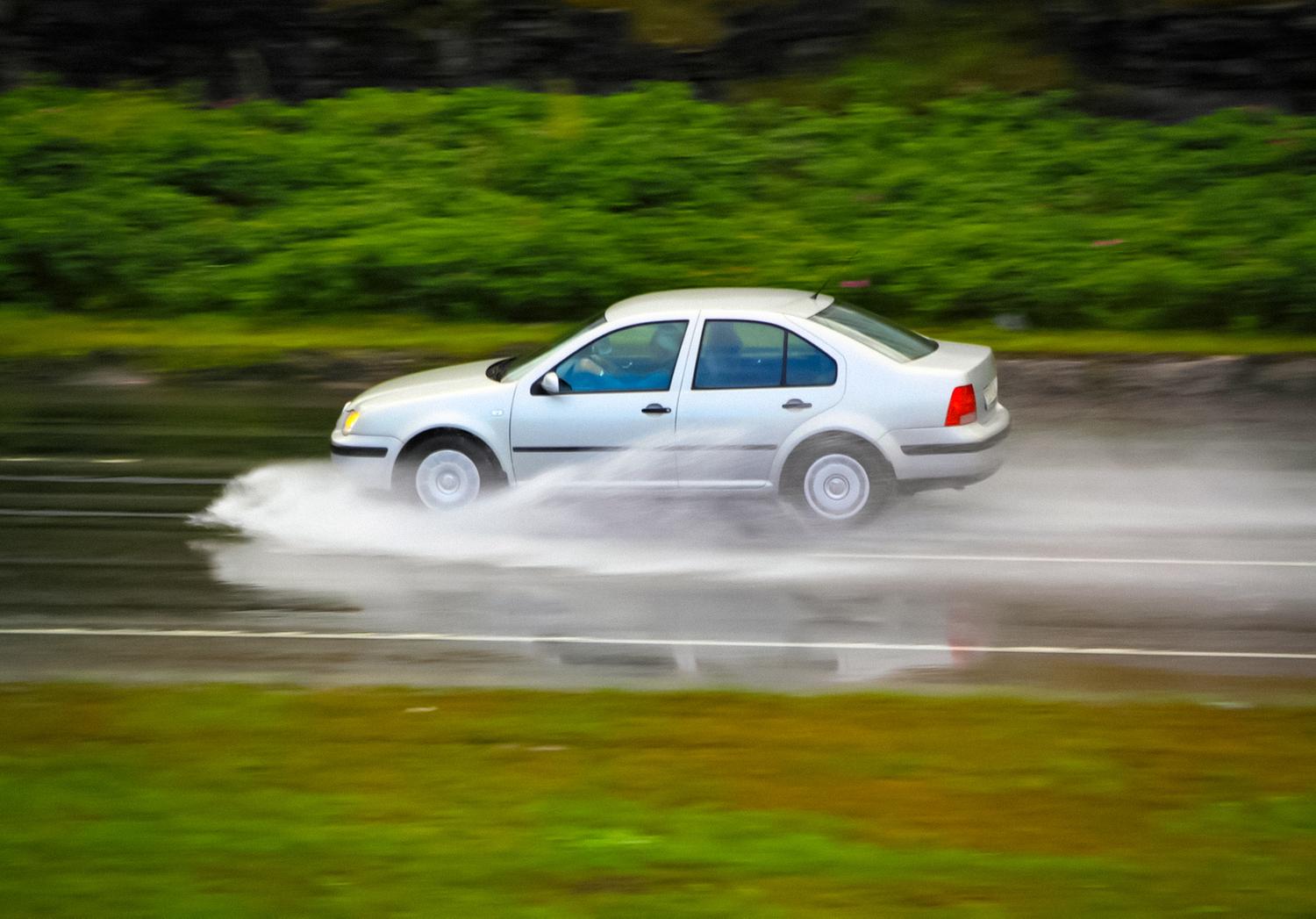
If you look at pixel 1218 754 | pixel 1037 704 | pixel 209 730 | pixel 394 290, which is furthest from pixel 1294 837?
pixel 394 290

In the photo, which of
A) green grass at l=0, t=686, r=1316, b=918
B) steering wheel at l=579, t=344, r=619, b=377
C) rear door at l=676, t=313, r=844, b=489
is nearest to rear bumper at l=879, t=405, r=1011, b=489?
rear door at l=676, t=313, r=844, b=489

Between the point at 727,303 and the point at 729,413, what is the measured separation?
2.53ft

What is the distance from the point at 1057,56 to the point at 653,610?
16.5 m

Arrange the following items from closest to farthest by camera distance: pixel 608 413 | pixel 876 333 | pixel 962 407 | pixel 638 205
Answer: pixel 962 407 → pixel 608 413 → pixel 876 333 → pixel 638 205

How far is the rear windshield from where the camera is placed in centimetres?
998

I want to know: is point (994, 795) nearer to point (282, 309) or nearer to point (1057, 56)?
point (282, 309)

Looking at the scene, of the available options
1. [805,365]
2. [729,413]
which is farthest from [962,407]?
[729,413]

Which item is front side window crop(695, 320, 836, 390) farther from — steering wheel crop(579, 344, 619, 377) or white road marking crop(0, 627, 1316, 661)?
white road marking crop(0, 627, 1316, 661)

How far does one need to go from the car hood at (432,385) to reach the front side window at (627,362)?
0.56 meters

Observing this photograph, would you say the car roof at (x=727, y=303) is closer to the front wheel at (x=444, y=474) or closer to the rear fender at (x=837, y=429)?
the rear fender at (x=837, y=429)

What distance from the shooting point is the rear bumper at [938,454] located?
382 inches

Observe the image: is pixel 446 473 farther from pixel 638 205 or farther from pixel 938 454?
pixel 638 205

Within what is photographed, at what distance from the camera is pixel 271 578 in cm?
912

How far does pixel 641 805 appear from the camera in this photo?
5633mm
